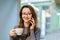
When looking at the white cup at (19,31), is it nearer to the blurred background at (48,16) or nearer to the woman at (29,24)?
the woman at (29,24)

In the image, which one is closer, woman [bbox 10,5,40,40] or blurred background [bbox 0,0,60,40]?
woman [bbox 10,5,40,40]

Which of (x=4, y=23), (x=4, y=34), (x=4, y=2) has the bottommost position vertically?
(x=4, y=34)

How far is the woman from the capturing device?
1.60 metres

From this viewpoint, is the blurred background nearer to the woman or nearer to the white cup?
the woman

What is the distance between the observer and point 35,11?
1.74 metres

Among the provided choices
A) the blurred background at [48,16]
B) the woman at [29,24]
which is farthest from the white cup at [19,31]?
the blurred background at [48,16]

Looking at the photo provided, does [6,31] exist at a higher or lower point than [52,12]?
lower

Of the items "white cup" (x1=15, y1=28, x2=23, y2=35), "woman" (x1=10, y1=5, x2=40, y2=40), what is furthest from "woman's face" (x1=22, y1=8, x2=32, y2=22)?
"white cup" (x1=15, y1=28, x2=23, y2=35)

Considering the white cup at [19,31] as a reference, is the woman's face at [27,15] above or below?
above

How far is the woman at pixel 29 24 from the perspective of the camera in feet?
5.26

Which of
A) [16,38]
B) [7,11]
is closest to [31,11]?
[16,38]

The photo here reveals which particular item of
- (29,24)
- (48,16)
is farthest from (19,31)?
(48,16)

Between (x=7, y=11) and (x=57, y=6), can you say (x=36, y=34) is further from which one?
(x=7, y=11)

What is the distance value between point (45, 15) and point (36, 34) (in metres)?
0.31
